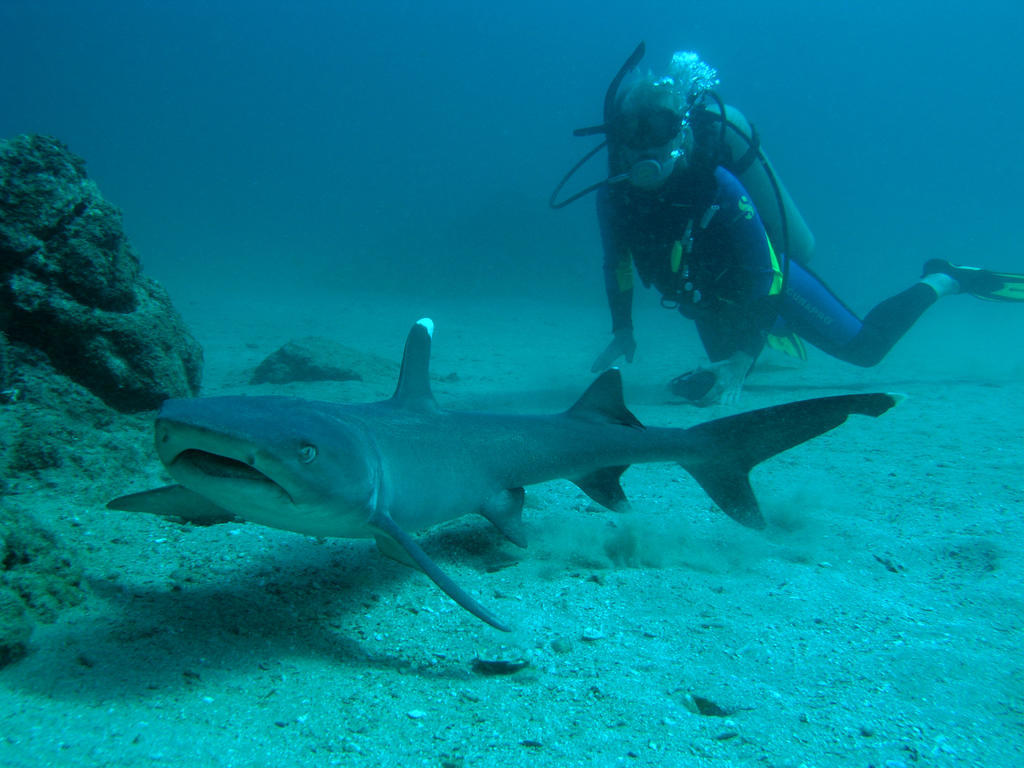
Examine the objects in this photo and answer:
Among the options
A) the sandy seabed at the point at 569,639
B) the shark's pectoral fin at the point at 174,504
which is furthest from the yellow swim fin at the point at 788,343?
the shark's pectoral fin at the point at 174,504

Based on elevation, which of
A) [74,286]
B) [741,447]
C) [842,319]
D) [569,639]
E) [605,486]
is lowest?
[569,639]

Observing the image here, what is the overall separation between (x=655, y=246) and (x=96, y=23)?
446 feet

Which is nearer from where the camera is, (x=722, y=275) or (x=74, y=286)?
(x=74, y=286)

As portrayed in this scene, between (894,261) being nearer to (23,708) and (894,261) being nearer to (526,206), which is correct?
(526,206)

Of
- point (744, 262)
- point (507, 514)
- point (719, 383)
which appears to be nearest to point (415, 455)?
point (507, 514)

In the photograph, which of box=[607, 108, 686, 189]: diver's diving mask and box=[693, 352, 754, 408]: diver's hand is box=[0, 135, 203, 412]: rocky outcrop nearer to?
box=[607, 108, 686, 189]: diver's diving mask

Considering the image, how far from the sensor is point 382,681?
7.09ft

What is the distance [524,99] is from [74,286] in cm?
11562

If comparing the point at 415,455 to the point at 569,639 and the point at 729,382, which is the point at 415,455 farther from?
the point at 729,382

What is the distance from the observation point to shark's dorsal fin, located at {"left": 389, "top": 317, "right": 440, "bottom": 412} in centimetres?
319

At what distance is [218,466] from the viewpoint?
1.89 meters

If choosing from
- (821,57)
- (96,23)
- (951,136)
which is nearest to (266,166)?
(96,23)

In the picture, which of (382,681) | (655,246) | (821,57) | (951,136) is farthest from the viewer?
(821,57)

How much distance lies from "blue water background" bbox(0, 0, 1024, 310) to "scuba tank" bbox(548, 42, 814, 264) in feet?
176
